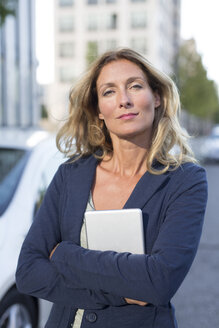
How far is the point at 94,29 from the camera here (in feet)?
190

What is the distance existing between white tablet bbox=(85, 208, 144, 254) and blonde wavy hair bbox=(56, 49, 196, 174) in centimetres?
25

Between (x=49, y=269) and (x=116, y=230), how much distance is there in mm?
324

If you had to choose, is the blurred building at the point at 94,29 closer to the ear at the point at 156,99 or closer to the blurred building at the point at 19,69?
the blurred building at the point at 19,69

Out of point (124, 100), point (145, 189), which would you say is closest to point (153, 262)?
point (145, 189)

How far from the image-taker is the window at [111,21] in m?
56.9

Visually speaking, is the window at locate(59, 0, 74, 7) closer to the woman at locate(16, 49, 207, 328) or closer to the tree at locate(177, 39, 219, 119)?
the tree at locate(177, 39, 219, 119)

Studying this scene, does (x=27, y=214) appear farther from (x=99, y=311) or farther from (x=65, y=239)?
(x=99, y=311)

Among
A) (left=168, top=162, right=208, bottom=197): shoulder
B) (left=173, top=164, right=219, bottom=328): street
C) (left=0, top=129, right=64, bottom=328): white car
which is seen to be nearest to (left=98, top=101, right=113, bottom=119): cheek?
(left=168, top=162, right=208, bottom=197): shoulder

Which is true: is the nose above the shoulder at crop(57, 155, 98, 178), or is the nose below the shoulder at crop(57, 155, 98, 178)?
above

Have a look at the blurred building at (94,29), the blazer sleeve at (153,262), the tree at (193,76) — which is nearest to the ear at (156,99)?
the blazer sleeve at (153,262)

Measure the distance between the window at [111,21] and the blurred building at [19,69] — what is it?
3220cm

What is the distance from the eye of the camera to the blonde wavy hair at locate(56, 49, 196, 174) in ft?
6.27

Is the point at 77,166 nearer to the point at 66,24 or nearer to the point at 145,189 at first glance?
the point at 145,189

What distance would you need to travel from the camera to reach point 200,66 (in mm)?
36594
